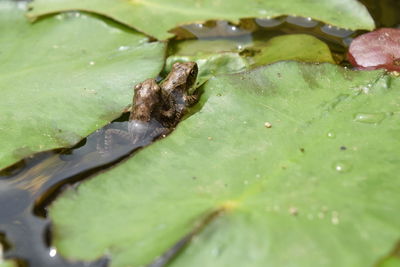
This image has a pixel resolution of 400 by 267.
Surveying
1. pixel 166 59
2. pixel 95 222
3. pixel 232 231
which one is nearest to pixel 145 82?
pixel 166 59

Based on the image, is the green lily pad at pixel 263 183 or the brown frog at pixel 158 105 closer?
the green lily pad at pixel 263 183

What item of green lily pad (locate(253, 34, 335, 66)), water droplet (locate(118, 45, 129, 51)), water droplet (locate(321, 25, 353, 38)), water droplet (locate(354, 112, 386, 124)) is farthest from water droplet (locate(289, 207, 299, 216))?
water droplet (locate(321, 25, 353, 38))

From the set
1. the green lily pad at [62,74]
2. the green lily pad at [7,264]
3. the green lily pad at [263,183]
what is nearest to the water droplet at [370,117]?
the green lily pad at [263,183]

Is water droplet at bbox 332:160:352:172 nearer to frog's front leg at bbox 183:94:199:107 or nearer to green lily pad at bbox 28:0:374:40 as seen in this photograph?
frog's front leg at bbox 183:94:199:107

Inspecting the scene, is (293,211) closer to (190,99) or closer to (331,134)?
(331,134)

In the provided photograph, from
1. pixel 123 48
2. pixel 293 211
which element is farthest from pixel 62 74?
pixel 293 211

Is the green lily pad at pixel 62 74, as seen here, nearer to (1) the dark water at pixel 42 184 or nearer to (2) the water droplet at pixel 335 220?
(1) the dark water at pixel 42 184

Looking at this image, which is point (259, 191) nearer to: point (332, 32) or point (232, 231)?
point (232, 231)
